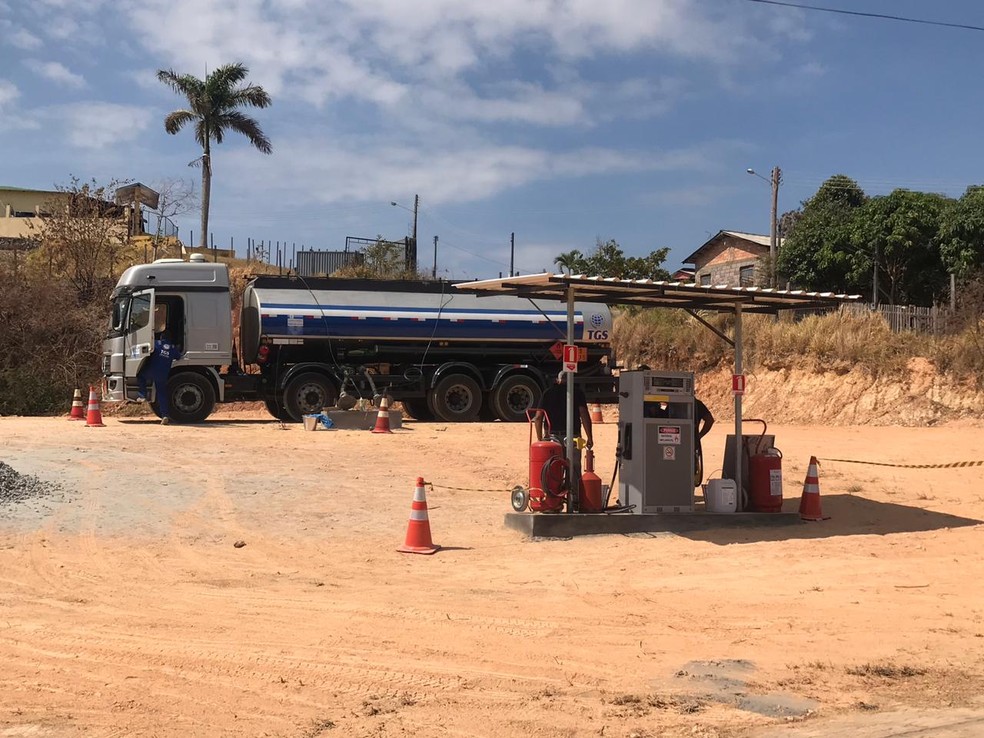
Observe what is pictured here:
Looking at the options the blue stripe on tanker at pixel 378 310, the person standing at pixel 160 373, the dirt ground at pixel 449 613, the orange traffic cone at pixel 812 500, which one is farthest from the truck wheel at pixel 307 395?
the orange traffic cone at pixel 812 500

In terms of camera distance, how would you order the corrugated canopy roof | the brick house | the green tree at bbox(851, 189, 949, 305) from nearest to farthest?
the corrugated canopy roof, the green tree at bbox(851, 189, 949, 305), the brick house

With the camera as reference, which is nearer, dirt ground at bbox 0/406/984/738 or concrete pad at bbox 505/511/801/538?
dirt ground at bbox 0/406/984/738

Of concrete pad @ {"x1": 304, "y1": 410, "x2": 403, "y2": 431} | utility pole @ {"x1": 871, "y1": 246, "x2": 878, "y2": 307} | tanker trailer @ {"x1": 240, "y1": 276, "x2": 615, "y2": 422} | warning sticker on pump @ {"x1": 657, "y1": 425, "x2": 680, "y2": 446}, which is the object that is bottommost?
concrete pad @ {"x1": 304, "y1": 410, "x2": 403, "y2": 431}

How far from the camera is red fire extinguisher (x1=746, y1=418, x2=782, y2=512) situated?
37.3 feet

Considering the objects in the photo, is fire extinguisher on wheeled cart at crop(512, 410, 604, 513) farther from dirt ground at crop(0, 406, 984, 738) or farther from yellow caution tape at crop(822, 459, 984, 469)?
yellow caution tape at crop(822, 459, 984, 469)

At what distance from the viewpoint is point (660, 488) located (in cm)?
1083

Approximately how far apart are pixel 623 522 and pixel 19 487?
6.82 meters

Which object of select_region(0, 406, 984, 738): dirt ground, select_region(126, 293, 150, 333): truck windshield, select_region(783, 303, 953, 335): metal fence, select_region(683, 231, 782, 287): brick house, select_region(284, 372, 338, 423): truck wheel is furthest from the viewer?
select_region(683, 231, 782, 287): brick house

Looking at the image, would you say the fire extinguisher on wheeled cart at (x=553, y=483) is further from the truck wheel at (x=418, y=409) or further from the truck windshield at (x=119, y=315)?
the truck windshield at (x=119, y=315)

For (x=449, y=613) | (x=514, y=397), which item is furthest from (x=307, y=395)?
(x=449, y=613)

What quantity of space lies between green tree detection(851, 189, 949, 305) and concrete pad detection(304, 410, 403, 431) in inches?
916

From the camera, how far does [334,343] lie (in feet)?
72.9

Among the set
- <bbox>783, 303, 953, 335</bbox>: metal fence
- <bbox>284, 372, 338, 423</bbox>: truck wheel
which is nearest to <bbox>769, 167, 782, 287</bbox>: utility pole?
<bbox>783, 303, 953, 335</bbox>: metal fence

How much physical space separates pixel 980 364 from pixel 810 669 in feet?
66.1
